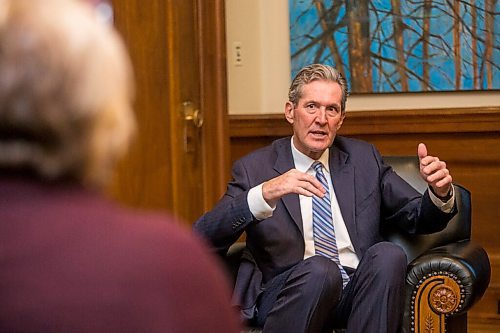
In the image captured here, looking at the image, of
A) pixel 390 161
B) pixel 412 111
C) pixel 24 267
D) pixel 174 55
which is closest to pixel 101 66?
pixel 24 267

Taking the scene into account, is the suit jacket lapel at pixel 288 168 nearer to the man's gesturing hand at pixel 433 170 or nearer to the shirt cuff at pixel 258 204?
the shirt cuff at pixel 258 204

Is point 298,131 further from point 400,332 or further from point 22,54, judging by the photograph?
point 22,54

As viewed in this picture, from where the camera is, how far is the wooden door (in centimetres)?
358

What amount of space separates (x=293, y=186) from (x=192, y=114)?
1353mm

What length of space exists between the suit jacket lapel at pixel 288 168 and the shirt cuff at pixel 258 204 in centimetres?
17

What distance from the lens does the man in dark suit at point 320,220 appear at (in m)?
2.87

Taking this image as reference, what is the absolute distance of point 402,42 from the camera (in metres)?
4.62

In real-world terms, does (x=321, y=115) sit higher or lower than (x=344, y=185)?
higher

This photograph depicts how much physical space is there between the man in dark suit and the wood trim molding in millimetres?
1208

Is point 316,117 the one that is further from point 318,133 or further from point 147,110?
point 147,110

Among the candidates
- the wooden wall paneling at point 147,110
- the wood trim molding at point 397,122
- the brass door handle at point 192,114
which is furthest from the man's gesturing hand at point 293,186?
the wood trim molding at point 397,122

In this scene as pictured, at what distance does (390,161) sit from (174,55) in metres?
1.02

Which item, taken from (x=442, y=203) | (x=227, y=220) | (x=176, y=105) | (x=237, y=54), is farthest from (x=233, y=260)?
(x=237, y=54)

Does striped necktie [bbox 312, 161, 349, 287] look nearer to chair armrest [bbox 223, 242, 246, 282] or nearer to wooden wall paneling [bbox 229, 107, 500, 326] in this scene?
chair armrest [bbox 223, 242, 246, 282]
